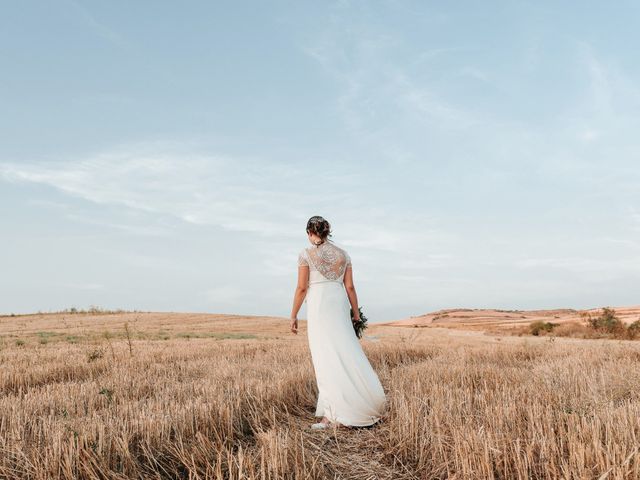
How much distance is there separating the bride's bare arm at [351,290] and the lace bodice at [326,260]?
12 centimetres

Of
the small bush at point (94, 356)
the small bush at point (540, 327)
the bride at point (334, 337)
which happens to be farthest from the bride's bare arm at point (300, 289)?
the small bush at point (540, 327)

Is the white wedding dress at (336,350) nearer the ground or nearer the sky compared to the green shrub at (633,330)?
nearer the sky

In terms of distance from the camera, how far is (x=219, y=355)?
47.0 ft

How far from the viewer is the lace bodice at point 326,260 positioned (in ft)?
23.3

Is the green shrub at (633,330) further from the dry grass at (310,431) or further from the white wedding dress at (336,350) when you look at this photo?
the white wedding dress at (336,350)

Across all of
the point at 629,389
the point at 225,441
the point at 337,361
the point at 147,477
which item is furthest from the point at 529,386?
the point at 147,477

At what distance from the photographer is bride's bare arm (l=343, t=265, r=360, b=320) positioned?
288 inches

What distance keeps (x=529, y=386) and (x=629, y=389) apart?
185 centimetres

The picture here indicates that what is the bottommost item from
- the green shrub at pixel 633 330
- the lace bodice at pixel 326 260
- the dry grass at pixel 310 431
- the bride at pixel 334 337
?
the green shrub at pixel 633 330

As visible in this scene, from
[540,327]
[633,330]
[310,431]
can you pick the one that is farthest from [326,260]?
[540,327]

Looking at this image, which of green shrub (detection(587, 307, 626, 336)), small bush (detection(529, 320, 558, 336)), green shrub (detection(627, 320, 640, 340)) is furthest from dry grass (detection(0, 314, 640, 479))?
small bush (detection(529, 320, 558, 336))

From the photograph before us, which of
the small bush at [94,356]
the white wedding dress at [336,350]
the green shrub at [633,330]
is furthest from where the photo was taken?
the green shrub at [633,330]

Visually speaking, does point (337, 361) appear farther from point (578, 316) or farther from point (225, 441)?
point (578, 316)

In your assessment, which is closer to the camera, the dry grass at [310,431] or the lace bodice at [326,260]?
the dry grass at [310,431]
